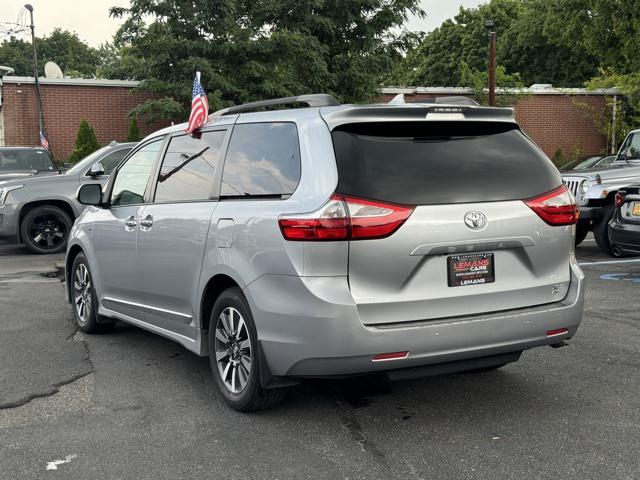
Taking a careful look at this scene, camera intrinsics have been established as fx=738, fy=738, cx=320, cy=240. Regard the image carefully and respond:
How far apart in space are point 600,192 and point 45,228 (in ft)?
29.2

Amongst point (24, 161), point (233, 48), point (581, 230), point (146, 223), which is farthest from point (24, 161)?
point (146, 223)

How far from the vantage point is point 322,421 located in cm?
415

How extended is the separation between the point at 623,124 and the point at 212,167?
2806cm

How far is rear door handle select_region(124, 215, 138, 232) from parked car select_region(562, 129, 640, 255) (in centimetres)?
773

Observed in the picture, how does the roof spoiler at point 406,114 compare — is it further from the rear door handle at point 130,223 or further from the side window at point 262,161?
the rear door handle at point 130,223

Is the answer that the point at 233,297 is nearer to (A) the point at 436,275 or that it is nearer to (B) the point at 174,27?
(A) the point at 436,275

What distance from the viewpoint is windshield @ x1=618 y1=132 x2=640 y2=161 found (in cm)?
1216

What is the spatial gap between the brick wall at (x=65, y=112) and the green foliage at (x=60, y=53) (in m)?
52.5

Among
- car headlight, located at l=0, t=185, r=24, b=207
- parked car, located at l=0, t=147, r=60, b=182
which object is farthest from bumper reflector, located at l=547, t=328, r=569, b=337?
parked car, located at l=0, t=147, r=60, b=182

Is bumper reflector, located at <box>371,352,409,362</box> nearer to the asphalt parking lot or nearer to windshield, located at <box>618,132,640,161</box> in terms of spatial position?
the asphalt parking lot

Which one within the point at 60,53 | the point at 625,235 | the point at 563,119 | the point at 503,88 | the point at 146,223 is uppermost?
the point at 60,53

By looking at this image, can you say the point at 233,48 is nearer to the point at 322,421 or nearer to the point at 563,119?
the point at 563,119

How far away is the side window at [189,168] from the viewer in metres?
4.72

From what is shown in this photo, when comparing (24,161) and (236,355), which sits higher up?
(24,161)
